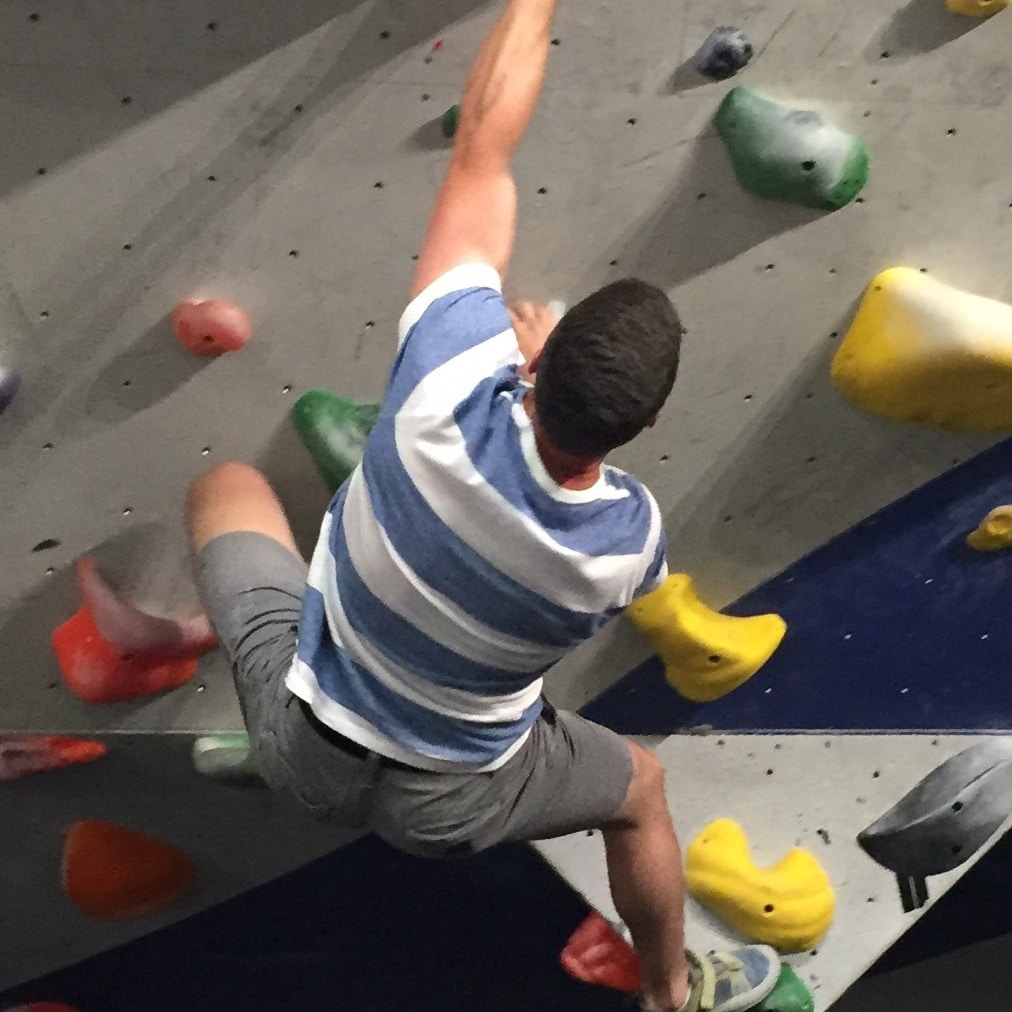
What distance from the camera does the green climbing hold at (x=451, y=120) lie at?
0.92 m

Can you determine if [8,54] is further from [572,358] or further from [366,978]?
[366,978]

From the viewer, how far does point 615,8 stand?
2.99ft

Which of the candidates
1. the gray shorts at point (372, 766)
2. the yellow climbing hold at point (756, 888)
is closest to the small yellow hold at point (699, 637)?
the gray shorts at point (372, 766)

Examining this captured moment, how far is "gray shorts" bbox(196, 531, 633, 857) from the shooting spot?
0.94 meters

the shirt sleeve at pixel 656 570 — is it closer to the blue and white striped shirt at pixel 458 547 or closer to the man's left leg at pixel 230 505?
the blue and white striped shirt at pixel 458 547

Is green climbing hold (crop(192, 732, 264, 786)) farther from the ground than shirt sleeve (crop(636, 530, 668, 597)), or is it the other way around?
shirt sleeve (crop(636, 530, 668, 597))

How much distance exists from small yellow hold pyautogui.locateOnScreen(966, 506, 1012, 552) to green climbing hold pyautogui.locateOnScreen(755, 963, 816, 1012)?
631mm

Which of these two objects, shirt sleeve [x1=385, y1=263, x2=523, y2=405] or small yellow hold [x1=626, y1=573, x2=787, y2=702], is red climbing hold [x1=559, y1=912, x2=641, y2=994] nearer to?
small yellow hold [x1=626, y1=573, x2=787, y2=702]

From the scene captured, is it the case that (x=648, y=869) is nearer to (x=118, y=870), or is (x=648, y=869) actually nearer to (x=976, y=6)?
(x=118, y=870)

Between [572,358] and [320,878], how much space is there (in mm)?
1163

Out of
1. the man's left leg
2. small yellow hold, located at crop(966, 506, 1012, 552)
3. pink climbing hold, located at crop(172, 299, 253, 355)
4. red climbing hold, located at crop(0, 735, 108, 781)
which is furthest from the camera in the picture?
red climbing hold, located at crop(0, 735, 108, 781)

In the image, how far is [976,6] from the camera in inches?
36.1

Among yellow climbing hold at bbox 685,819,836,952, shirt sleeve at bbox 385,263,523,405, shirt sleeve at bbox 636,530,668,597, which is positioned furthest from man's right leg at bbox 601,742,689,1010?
shirt sleeve at bbox 385,263,523,405

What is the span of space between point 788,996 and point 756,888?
164 mm
